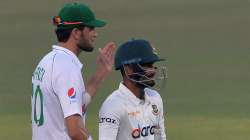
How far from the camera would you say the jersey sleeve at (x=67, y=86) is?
11.9 feet

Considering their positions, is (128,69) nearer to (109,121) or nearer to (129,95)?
(129,95)

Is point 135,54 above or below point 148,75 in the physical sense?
above

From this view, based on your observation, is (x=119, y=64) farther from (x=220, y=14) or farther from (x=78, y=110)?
(x=220, y=14)

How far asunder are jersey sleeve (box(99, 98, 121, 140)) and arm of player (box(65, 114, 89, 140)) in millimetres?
248

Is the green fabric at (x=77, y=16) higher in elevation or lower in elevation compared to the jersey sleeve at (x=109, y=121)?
higher

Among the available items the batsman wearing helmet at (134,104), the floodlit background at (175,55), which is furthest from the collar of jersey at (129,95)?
the floodlit background at (175,55)

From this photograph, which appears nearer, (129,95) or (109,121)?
(109,121)

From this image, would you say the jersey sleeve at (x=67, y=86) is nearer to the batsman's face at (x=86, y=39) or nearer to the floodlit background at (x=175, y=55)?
the batsman's face at (x=86, y=39)

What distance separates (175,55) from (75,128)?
19.8 feet

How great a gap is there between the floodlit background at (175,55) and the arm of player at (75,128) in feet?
12.4

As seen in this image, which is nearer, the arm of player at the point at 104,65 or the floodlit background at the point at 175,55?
the arm of player at the point at 104,65

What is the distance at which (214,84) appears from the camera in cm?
884

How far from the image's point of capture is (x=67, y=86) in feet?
11.9

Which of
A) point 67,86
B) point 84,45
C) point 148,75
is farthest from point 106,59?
point 67,86
